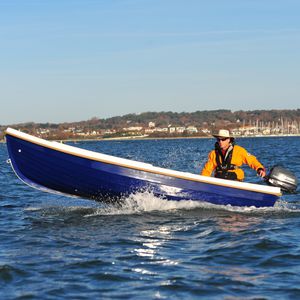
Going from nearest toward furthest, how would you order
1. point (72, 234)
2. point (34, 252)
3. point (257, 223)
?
1. point (34, 252)
2. point (72, 234)
3. point (257, 223)

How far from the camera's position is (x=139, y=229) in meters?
9.55

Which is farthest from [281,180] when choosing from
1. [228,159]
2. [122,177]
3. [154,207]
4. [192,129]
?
[192,129]

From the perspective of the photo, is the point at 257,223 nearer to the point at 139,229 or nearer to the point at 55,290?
the point at 139,229

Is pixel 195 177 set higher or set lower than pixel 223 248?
higher

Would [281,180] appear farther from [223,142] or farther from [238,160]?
[223,142]

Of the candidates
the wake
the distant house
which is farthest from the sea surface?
the distant house

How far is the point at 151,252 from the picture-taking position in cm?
782

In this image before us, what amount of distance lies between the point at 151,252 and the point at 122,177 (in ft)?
11.1

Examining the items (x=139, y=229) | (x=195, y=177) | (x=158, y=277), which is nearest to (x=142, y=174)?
(x=195, y=177)

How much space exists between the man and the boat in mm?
478

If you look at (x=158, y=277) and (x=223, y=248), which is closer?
(x=158, y=277)

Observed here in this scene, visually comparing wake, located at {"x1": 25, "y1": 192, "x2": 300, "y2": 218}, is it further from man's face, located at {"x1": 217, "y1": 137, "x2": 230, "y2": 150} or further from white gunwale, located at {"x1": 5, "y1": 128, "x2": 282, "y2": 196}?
man's face, located at {"x1": 217, "y1": 137, "x2": 230, "y2": 150}

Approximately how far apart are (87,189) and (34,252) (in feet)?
12.3

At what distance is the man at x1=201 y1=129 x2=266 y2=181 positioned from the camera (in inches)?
445
